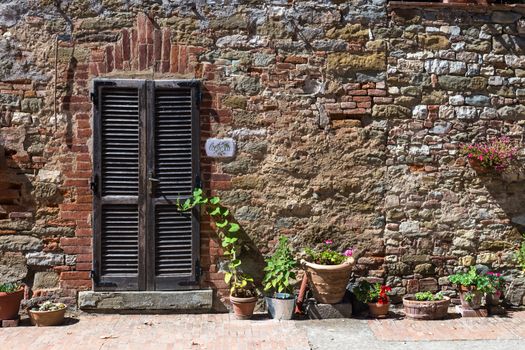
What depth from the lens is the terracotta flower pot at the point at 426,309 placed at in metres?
5.40

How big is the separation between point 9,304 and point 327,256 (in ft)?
9.69

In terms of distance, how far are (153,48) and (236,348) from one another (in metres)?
2.96

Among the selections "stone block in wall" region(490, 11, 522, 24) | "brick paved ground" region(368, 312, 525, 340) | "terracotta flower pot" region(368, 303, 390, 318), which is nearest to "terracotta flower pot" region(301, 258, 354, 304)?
"terracotta flower pot" region(368, 303, 390, 318)

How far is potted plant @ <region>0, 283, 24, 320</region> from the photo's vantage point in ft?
16.8

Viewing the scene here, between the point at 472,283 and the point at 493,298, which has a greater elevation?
the point at 472,283

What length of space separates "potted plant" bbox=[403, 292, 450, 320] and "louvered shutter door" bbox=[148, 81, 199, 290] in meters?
2.10

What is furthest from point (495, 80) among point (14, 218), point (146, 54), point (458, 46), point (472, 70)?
point (14, 218)

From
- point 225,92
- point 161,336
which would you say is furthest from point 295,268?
point 225,92

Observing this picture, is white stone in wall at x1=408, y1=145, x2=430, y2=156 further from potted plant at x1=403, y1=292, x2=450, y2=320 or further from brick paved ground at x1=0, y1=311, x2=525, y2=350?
brick paved ground at x1=0, y1=311, x2=525, y2=350

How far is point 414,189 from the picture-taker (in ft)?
18.9

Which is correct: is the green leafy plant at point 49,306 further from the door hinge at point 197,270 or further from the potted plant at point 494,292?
the potted plant at point 494,292

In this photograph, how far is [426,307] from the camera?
5391 mm

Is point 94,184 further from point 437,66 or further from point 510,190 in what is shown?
point 510,190

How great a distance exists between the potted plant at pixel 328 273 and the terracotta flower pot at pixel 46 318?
2.32 metres
